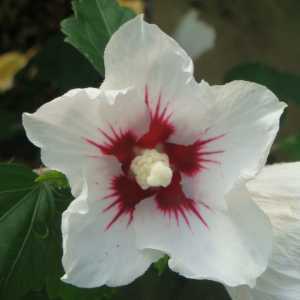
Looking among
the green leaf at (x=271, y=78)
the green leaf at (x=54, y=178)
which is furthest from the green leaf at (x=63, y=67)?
the green leaf at (x=54, y=178)

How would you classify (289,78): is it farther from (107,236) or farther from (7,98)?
(107,236)

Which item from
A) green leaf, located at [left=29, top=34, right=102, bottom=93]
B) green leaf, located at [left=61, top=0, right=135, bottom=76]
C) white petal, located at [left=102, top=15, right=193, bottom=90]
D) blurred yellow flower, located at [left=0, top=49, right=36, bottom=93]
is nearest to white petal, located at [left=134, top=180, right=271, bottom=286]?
white petal, located at [left=102, top=15, right=193, bottom=90]

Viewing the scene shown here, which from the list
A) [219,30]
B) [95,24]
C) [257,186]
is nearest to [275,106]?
[257,186]

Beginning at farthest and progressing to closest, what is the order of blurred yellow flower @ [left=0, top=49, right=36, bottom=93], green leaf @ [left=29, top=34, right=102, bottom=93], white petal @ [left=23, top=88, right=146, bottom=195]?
1. blurred yellow flower @ [left=0, top=49, right=36, bottom=93]
2. green leaf @ [left=29, top=34, right=102, bottom=93]
3. white petal @ [left=23, top=88, right=146, bottom=195]

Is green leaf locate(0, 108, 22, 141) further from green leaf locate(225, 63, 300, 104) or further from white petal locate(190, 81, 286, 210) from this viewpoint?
white petal locate(190, 81, 286, 210)

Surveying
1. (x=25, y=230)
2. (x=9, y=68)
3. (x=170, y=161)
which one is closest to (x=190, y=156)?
(x=170, y=161)

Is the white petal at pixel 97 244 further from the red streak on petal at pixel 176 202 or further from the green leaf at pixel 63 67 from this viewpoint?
the green leaf at pixel 63 67
